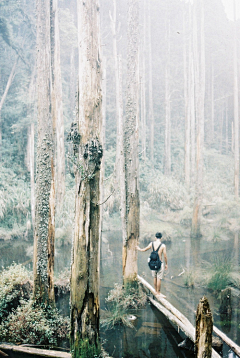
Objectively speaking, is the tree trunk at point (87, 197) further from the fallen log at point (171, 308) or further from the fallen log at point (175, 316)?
the fallen log at point (171, 308)

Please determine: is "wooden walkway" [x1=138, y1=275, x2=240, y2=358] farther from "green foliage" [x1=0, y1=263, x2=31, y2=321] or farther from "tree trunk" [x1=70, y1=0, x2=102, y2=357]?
"green foliage" [x1=0, y1=263, x2=31, y2=321]

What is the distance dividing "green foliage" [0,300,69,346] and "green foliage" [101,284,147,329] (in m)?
0.93

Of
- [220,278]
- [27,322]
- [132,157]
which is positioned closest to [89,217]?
[27,322]

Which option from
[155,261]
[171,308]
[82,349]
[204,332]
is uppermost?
[204,332]

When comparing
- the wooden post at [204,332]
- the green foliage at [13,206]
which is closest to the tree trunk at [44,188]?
the wooden post at [204,332]

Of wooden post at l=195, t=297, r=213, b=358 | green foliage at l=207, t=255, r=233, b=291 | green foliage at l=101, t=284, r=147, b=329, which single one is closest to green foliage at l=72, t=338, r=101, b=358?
green foliage at l=101, t=284, r=147, b=329

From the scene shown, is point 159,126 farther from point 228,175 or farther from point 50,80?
point 50,80

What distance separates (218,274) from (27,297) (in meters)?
4.72

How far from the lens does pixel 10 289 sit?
247 inches

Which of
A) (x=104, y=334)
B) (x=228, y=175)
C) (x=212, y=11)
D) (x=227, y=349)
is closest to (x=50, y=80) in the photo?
(x=104, y=334)

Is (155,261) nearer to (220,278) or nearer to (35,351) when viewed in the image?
(220,278)

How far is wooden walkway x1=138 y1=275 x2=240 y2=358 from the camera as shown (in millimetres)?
4642

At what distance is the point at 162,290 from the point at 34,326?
3.72m

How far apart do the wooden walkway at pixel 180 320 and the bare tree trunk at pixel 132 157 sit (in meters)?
0.72
